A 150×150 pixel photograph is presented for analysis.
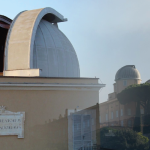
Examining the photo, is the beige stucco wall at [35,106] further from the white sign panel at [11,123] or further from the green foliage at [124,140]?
the green foliage at [124,140]

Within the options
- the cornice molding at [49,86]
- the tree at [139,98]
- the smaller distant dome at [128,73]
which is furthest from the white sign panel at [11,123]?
the smaller distant dome at [128,73]

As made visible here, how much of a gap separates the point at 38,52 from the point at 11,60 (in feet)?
4.65

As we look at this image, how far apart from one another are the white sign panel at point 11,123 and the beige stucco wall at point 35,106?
0.17 meters

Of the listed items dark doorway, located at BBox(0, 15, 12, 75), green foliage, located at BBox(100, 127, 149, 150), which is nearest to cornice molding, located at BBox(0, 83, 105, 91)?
green foliage, located at BBox(100, 127, 149, 150)

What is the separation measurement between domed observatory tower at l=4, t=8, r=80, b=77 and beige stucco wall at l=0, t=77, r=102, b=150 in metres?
1.21

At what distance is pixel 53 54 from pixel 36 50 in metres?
0.92

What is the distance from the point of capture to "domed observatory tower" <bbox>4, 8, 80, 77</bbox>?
1472cm

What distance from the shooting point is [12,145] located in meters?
12.9

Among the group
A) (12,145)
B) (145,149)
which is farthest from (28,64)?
(145,149)

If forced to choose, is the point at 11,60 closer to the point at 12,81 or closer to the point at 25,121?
the point at 12,81

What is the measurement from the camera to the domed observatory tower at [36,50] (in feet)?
48.3

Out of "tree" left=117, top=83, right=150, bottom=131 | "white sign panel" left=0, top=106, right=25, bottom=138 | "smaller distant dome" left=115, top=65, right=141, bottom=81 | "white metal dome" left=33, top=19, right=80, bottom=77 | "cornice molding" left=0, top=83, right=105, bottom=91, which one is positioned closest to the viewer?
A: "white sign panel" left=0, top=106, right=25, bottom=138

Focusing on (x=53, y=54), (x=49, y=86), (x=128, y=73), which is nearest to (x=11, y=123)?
(x=49, y=86)

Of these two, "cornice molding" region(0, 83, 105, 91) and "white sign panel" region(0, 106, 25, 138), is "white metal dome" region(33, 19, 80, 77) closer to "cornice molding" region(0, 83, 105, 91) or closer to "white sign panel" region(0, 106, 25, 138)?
"cornice molding" region(0, 83, 105, 91)
